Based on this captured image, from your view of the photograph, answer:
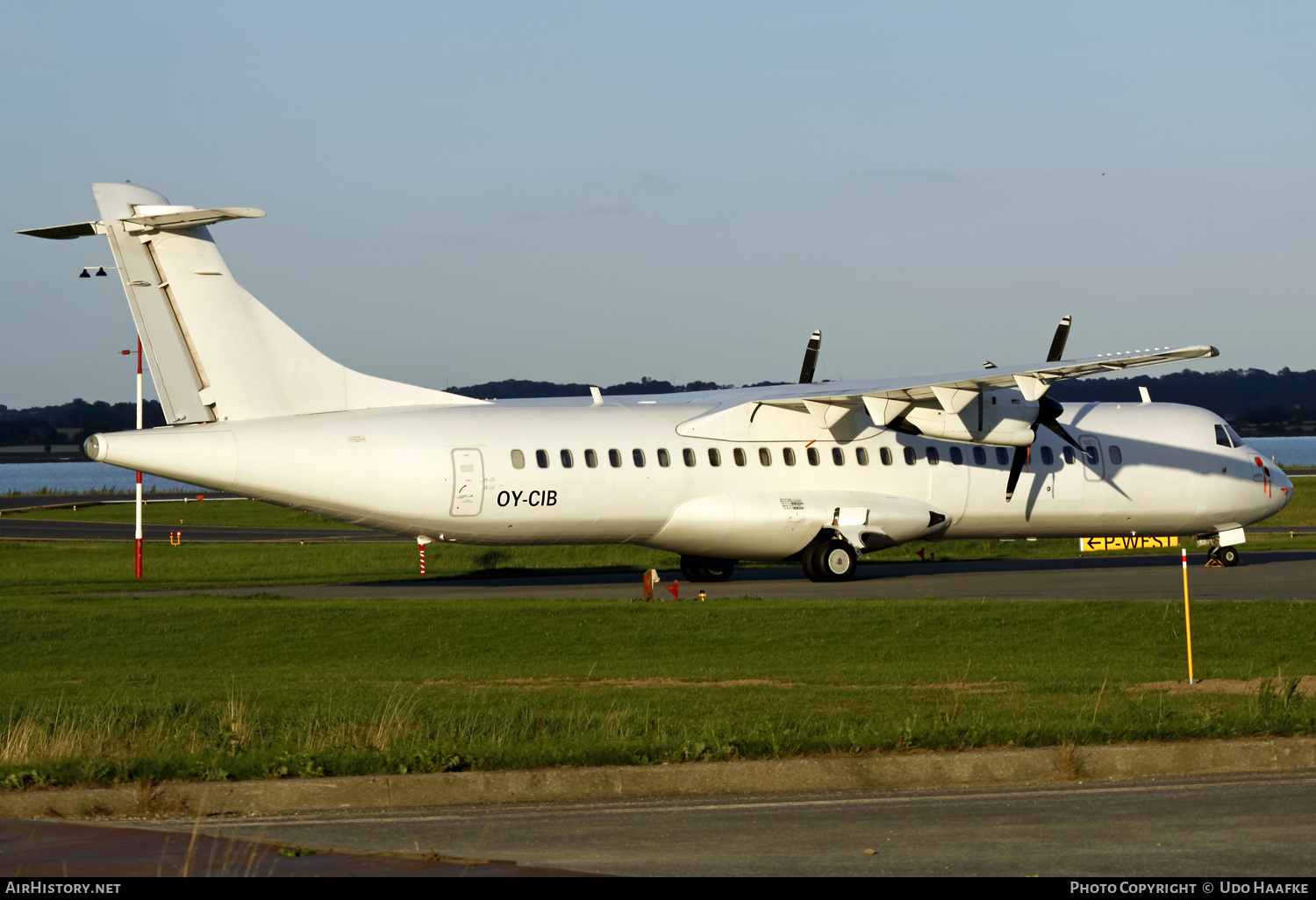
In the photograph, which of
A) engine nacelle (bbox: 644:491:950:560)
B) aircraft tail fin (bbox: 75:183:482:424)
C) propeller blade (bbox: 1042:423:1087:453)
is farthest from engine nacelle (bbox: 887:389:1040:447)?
aircraft tail fin (bbox: 75:183:482:424)

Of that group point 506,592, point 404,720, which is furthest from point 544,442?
point 404,720

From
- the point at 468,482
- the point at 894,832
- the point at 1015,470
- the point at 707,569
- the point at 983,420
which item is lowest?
the point at 707,569

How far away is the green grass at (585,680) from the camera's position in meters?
10.5

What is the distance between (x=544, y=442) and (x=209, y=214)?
23.9 ft

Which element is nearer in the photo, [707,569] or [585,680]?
[585,680]

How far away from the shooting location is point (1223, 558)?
108ft

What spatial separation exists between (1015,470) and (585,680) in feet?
56.8

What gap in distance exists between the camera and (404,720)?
456 inches

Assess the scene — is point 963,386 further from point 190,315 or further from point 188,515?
point 188,515

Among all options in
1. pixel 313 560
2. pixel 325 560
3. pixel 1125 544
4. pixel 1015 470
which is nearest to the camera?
pixel 1015 470

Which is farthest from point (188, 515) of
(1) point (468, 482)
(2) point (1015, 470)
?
(2) point (1015, 470)

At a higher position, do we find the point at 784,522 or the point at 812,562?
the point at 784,522

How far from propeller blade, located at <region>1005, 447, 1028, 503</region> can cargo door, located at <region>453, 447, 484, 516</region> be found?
459 inches
